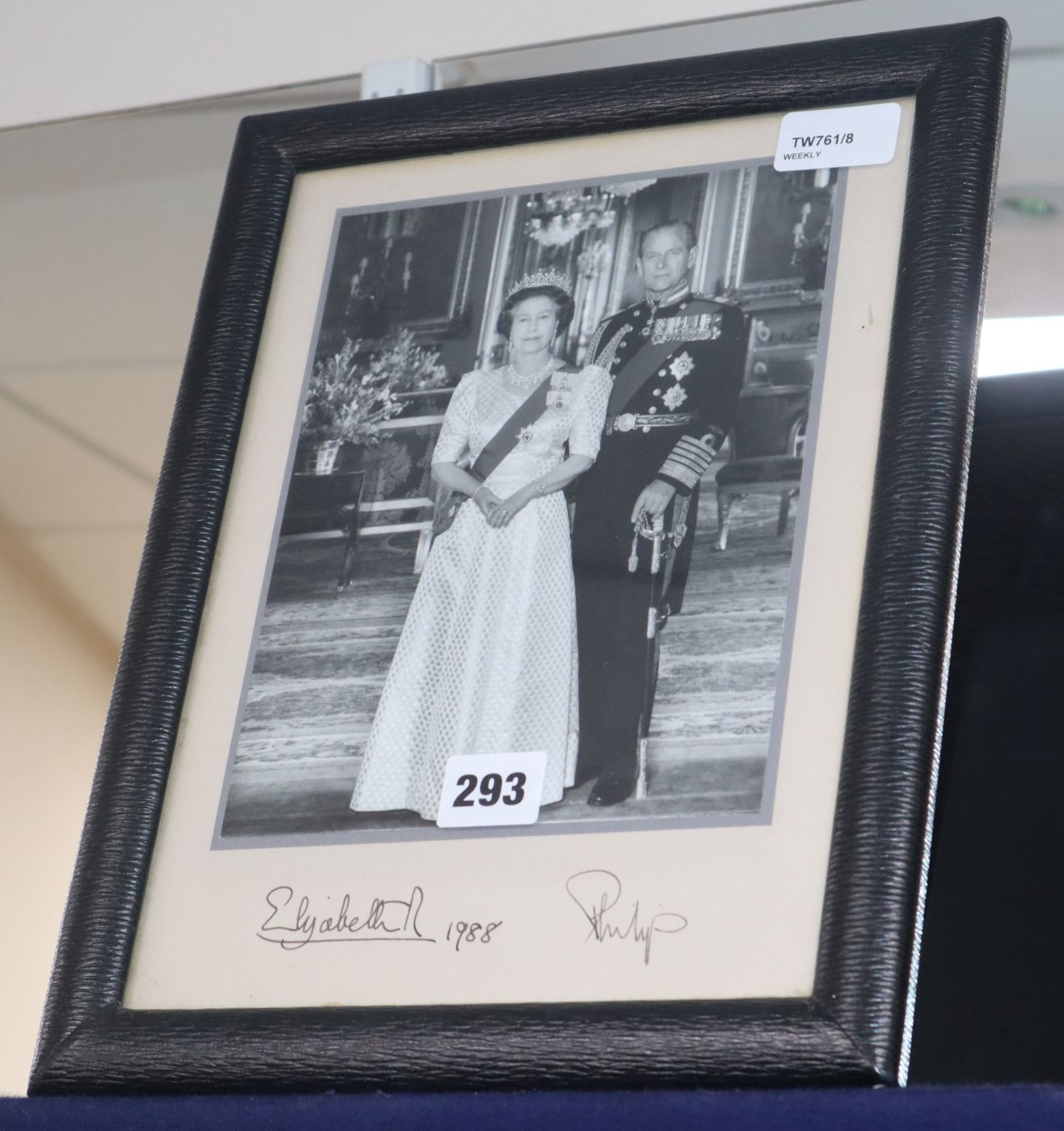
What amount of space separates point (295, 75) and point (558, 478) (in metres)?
0.56

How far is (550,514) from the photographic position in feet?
3.03

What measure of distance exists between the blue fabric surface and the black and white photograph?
0.15m

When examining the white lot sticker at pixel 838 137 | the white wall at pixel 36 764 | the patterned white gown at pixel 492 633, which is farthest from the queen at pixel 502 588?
the white wall at pixel 36 764

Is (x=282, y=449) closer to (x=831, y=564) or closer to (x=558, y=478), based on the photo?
(x=558, y=478)

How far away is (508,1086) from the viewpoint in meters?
0.73

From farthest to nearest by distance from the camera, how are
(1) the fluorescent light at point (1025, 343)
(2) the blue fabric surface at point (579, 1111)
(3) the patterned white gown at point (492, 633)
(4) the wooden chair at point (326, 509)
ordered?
(1) the fluorescent light at point (1025, 343) → (4) the wooden chair at point (326, 509) → (3) the patterned white gown at point (492, 633) → (2) the blue fabric surface at point (579, 1111)

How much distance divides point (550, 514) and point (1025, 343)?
39 centimetres

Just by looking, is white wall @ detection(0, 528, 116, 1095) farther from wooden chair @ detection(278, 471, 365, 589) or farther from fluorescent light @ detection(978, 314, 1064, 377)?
fluorescent light @ detection(978, 314, 1064, 377)

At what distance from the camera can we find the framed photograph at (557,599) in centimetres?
76
